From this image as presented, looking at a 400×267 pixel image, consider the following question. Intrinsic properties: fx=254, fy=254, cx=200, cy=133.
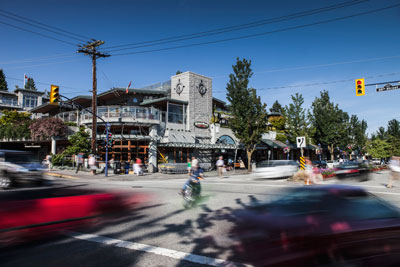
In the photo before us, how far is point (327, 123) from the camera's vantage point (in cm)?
Result: 4734

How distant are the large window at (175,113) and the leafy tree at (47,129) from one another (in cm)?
1247

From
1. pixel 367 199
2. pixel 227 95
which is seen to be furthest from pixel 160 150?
pixel 367 199

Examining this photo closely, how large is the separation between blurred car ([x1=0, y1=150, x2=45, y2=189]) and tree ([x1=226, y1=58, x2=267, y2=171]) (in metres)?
22.4

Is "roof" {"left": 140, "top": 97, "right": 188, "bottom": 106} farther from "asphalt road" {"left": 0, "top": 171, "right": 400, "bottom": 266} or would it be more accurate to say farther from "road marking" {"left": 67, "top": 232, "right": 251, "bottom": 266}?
"road marking" {"left": 67, "top": 232, "right": 251, "bottom": 266}

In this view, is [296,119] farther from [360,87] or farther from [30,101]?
[30,101]

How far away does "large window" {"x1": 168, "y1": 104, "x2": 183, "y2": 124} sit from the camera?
96.4ft

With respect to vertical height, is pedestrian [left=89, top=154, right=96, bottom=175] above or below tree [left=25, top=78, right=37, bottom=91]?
below

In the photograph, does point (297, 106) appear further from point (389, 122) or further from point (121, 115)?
point (389, 122)

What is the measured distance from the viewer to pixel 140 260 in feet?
13.2

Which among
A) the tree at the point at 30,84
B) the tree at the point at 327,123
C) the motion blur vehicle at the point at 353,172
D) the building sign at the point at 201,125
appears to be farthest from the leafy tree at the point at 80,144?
the tree at the point at 30,84

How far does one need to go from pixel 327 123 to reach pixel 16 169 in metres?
48.7

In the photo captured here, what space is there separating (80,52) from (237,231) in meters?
24.4

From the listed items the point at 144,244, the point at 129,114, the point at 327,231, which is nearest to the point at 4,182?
the point at 144,244

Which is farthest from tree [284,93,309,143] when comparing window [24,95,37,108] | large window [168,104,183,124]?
window [24,95,37,108]
